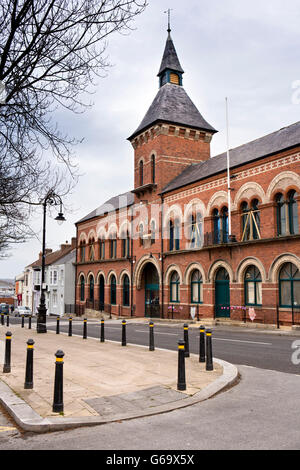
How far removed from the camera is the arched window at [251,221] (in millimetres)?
23531

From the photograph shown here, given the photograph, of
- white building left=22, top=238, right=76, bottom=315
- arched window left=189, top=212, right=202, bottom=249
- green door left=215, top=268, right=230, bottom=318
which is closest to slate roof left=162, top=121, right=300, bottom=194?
arched window left=189, top=212, right=202, bottom=249

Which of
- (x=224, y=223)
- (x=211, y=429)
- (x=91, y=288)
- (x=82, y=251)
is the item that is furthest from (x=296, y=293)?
(x=82, y=251)

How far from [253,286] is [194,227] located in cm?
692

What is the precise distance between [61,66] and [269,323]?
1808 centimetres

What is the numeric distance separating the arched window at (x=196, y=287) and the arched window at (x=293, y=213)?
828 cm

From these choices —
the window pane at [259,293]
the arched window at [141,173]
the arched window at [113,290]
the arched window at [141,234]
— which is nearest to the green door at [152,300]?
the arched window at [141,234]

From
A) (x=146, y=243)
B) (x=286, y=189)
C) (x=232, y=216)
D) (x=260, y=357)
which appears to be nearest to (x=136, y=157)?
(x=146, y=243)

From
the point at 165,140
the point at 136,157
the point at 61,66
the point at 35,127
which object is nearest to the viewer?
the point at 61,66

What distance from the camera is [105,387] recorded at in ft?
24.7

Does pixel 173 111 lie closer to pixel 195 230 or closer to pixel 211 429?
pixel 195 230

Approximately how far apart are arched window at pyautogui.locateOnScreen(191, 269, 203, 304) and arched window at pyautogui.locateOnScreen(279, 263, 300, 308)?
7027 millimetres

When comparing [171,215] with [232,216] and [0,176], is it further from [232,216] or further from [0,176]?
[0,176]

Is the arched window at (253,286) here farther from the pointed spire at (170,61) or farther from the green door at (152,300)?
the pointed spire at (170,61)
